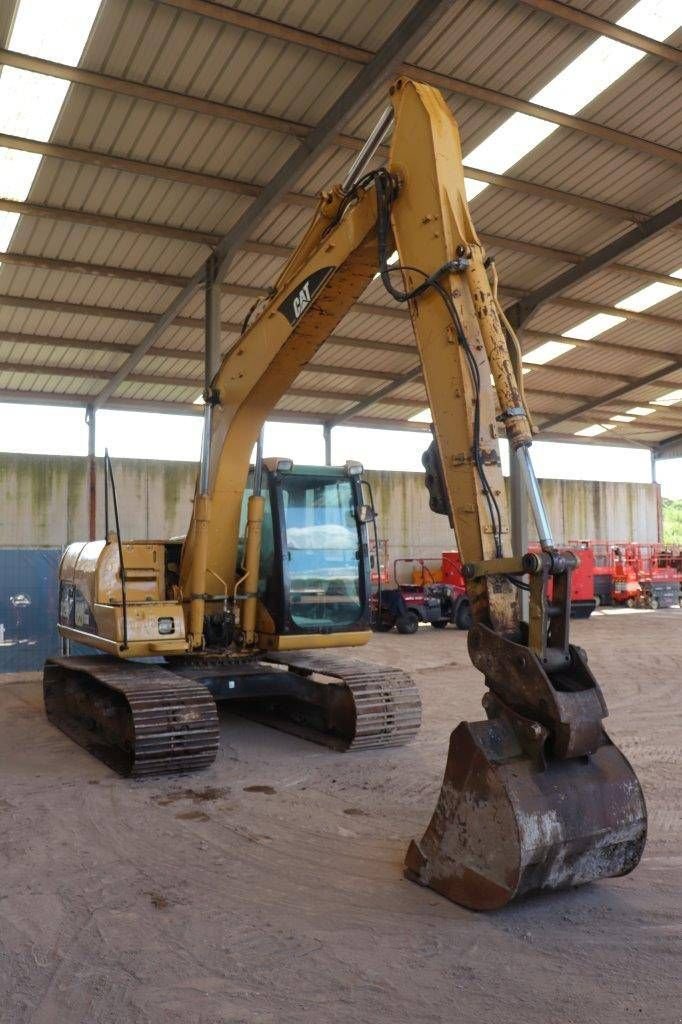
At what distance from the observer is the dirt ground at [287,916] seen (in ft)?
9.60

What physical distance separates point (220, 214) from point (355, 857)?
1084 centimetres

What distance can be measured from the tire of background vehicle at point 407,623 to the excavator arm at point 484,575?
13361mm

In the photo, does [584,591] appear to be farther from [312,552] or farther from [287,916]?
[287,916]

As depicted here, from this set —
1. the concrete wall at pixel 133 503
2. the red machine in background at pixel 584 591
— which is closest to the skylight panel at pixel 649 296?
the red machine in background at pixel 584 591

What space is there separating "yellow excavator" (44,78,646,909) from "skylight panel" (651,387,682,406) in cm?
1973

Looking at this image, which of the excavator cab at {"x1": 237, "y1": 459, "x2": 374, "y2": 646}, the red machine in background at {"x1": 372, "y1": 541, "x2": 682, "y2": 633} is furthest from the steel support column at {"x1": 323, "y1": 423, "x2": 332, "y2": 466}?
the excavator cab at {"x1": 237, "y1": 459, "x2": 374, "y2": 646}

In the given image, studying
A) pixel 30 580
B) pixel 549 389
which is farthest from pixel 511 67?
pixel 549 389

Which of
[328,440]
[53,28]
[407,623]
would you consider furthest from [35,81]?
[328,440]

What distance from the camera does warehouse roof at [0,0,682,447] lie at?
9.48 meters

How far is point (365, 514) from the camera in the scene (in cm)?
745

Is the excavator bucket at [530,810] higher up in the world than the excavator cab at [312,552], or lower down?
lower down

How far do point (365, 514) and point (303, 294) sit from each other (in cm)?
216

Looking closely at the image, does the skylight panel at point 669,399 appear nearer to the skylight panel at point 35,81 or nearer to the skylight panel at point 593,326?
the skylight panel at point 593,326

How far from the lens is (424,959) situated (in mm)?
3230
